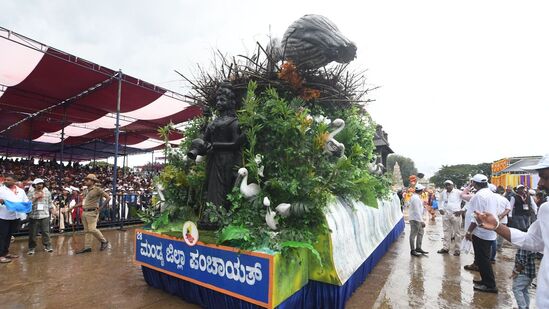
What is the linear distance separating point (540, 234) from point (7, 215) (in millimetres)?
7813

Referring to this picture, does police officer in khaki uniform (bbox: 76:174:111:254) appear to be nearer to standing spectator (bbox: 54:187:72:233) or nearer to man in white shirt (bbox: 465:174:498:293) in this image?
standing spectator (bbox: 54:187:72:233)

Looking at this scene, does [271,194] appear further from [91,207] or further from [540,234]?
[91,207]

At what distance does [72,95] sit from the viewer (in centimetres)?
957

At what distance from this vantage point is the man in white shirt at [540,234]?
73.4 inches

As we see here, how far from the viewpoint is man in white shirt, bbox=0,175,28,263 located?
214 inches

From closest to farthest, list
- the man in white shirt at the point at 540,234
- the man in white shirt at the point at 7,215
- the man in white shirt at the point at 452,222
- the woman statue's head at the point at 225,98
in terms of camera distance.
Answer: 1. the man in white shirt at the point at 540,234
2. the woman statue's head at the point at 225,98
3. the man in white shirt at the point at 7,215
4. the man in white shirt at the point at 452,222

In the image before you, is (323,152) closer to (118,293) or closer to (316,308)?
(316,308)

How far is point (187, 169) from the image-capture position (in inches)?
188

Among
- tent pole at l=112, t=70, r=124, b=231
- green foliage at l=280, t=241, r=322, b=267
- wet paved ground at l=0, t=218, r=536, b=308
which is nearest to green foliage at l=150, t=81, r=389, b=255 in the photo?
green foliage at l=280, t=241, r=322, b=267

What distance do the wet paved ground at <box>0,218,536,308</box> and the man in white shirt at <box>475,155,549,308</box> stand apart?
2.01 meters

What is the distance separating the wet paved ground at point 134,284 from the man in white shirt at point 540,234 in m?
2.01

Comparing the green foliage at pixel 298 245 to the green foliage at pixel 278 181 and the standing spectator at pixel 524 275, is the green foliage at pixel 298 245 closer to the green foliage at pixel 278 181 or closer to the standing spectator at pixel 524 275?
the green foliage at pixel 278 181

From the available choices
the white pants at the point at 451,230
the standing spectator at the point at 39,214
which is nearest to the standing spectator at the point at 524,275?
the white pants at the point at 451,230

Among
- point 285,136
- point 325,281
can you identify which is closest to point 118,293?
point 325,281
